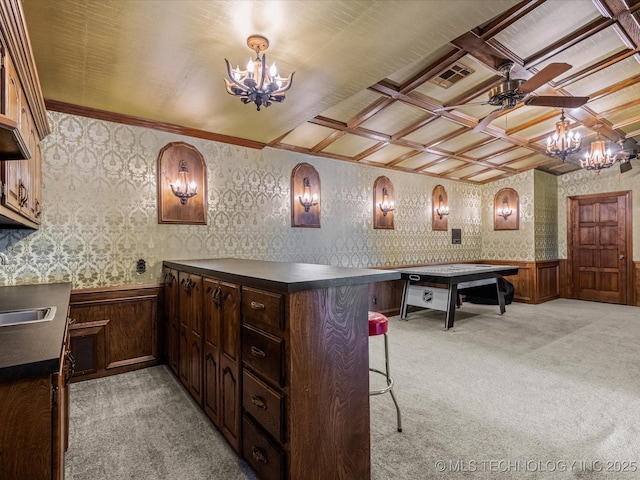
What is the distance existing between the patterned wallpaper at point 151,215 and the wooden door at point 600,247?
4573mm

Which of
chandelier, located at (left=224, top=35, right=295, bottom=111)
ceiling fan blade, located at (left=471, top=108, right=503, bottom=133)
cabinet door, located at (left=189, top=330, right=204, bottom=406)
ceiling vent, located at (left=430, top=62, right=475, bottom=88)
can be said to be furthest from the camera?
ceiling fan blade, located at (left=471, top=108, right=503, bottom=133)

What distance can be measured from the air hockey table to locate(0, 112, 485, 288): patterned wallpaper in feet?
2.49

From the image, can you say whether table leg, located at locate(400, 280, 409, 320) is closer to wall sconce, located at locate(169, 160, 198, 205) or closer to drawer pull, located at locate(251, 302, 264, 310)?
wall sconce, located at locate(169, 160, 198, 205)

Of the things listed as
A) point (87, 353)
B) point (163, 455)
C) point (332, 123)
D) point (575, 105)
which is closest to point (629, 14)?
point (575, 105)

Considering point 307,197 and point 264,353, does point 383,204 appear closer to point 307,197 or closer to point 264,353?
point 307,197

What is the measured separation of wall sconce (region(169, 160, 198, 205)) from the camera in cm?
383

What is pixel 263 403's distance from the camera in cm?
174

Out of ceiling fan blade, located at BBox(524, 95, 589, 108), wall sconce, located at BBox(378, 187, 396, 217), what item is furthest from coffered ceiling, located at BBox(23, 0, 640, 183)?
wall sconce, located at BBox(378, 187, 396, 217)

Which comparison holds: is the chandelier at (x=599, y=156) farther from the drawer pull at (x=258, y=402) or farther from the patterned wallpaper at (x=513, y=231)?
the drawer pull at (x=258, y=402)

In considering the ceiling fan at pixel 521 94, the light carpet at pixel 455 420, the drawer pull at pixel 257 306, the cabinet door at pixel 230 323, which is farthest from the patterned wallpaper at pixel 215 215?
the ceiling fan at pixel 521 94

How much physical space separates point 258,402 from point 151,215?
274 centimetres

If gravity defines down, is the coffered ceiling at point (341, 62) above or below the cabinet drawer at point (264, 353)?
above

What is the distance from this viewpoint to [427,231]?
22.2 ft

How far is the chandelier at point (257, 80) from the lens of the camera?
7.57 feet
